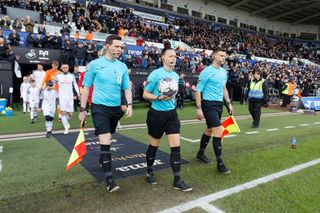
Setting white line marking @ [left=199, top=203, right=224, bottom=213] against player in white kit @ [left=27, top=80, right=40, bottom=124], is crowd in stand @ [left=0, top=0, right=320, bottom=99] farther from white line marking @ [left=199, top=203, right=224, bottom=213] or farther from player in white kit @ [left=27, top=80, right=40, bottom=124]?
white line marking @ [left=199, top=203, right=224, bottom=213]

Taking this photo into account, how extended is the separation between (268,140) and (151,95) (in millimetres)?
4903

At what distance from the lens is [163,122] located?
12.9 feet

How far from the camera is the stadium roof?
153 feet

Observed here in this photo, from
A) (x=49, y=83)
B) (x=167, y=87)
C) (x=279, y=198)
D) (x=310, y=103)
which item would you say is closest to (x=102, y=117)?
(x=167, y=87)

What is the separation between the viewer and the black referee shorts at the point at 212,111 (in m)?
4.78

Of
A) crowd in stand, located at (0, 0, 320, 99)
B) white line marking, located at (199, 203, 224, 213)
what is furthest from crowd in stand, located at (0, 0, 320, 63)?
white line marking, located at (199, 203, 224, 213)

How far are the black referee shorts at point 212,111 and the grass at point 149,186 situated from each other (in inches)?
32.8

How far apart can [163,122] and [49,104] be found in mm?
4659

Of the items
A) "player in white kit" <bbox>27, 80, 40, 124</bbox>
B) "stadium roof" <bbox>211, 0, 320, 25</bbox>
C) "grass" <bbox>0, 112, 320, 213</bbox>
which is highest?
"stadium roof" <bbox>211, 0, 320, 25</bbox>

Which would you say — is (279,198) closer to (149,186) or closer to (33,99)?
(149,186)

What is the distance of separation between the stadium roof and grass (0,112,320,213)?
45552mm

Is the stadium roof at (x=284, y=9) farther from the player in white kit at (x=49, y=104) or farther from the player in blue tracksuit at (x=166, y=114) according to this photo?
the player in blue tracksuit at (x=166, y=114)

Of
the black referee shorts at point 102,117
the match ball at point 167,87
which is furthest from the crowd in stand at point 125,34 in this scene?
the match ball at point 167,87

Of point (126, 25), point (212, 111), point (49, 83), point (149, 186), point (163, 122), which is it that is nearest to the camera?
point (163, 122)
